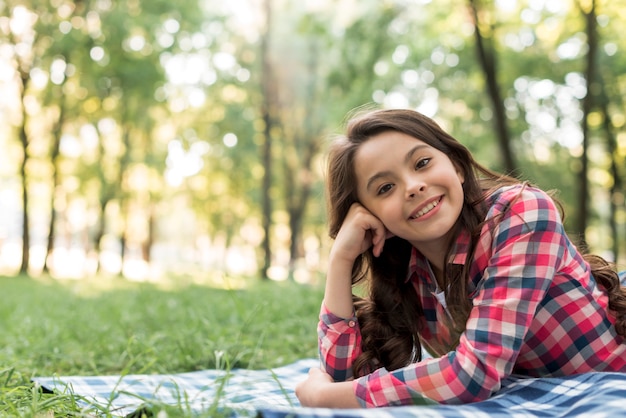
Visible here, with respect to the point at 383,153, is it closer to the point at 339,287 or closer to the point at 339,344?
the point at 339,287

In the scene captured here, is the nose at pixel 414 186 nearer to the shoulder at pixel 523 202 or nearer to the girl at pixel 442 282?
the girl at pixel 442 282

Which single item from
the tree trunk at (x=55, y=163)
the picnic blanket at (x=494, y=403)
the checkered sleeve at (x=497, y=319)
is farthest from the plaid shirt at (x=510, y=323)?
the tree trunk at (x=55, y=163)

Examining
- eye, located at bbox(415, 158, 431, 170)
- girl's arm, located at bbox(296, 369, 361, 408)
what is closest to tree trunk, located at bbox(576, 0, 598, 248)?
eye, located at bbox(415, 158, 431, 170)

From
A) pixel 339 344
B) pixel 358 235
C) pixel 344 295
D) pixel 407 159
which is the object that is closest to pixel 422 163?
pixel 407 159

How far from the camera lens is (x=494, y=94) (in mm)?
Answer: 10789

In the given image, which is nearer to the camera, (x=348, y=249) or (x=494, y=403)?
(x=494, y=403)

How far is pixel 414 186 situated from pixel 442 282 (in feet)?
1.66

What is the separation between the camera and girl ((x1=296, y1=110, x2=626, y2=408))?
1.96 metres

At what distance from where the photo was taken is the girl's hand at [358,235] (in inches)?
94.0

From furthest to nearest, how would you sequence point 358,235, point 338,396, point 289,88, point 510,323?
point 289,88, point 358,235, point 338,396, point 510,323

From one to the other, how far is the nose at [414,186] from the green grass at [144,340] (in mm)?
884

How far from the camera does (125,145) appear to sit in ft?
64.3

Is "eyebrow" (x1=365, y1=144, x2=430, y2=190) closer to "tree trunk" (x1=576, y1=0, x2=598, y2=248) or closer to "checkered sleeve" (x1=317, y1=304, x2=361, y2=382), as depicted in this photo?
"checkered sleeve" (x1=317, y1=304, x2=361, y2=382)

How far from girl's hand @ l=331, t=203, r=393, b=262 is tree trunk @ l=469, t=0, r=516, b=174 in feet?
28.3
